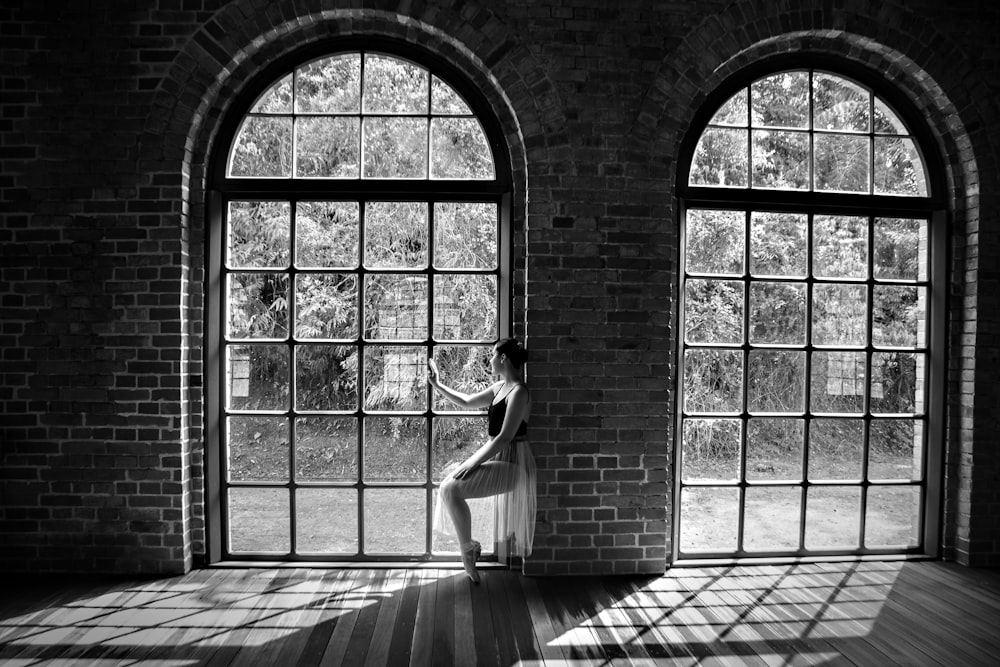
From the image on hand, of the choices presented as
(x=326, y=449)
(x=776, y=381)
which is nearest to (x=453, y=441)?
(x=326, y=449)

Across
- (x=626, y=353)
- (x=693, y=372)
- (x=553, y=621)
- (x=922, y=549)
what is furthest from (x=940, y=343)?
(x=553, y=621)

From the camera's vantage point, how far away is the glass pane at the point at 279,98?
11.9 ft

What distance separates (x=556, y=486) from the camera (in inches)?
136

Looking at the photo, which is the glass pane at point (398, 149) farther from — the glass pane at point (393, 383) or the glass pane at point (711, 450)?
the glass pane at point (711, 450)

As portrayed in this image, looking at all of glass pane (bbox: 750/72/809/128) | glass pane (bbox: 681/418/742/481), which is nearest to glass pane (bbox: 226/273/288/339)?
glass pane (bbox: 681/418/742/481)

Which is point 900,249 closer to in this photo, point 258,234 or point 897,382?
point 897,382

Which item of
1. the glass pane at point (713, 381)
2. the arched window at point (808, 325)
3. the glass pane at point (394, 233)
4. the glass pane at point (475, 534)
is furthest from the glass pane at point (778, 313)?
the glass pane at point (394, 233)

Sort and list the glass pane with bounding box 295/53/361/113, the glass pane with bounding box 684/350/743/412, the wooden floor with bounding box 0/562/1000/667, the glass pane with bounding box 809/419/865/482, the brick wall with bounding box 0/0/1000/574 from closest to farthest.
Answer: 1. the wooden floor with bounding box 0/562/1000/667
2. the brick wall with bounding box 0/0/1000/574
3. the glass pane with bounding box 295/53/361/113
4. the glass pane with bounding box 684/350/743/412
5. the glass pane with bounding box 809/419/865/482

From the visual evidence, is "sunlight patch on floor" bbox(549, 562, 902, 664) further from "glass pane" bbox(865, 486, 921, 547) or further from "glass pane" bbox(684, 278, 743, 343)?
"glass pane" bbox(684, 278, 743, 343)

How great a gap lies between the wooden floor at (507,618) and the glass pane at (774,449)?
0.58 m

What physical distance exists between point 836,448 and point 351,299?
329 centimetres

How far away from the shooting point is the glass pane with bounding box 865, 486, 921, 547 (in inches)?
152

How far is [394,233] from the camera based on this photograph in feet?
12.0

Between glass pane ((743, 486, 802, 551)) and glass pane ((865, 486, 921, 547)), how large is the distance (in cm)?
50
